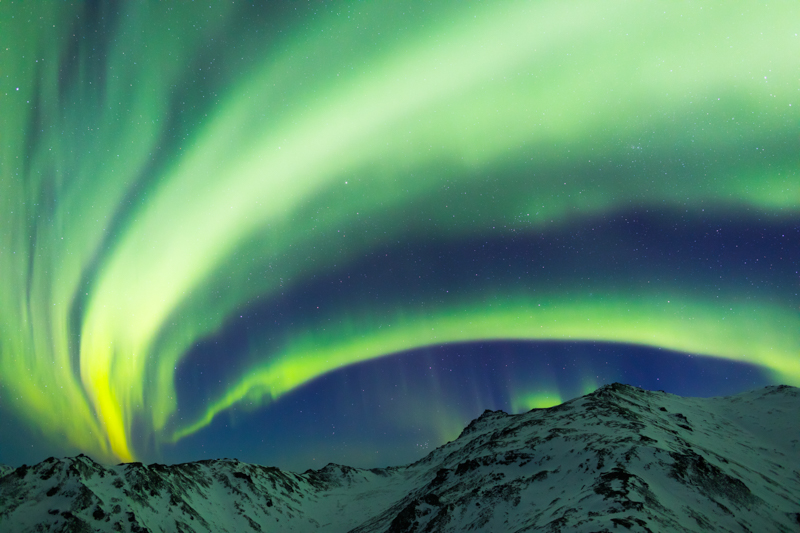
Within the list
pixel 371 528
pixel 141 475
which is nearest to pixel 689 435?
pixel 371 528

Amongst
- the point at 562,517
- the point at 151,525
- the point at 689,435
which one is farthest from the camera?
the point at 151,525

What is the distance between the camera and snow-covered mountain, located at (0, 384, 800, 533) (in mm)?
68500

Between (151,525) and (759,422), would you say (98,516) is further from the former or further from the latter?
(759,422)

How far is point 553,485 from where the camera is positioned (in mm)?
84625

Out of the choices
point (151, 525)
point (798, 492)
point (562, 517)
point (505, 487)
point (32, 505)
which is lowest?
point (798, 492)

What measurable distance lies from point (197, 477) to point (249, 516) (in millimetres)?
25634

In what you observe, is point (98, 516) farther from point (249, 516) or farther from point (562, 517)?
point (562, 517)

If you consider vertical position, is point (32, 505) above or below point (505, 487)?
above

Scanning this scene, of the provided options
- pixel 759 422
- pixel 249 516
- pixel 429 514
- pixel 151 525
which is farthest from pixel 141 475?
pixel 759 422

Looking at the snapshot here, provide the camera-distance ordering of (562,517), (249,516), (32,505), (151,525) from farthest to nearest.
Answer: (249,516) < (151,525) < (32,505) < (562,517)

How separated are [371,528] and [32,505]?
88.8 metres

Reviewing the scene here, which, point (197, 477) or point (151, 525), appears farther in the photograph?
point (197, 477)

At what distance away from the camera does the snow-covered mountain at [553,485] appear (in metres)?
68.5

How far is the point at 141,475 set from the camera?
146000mm
